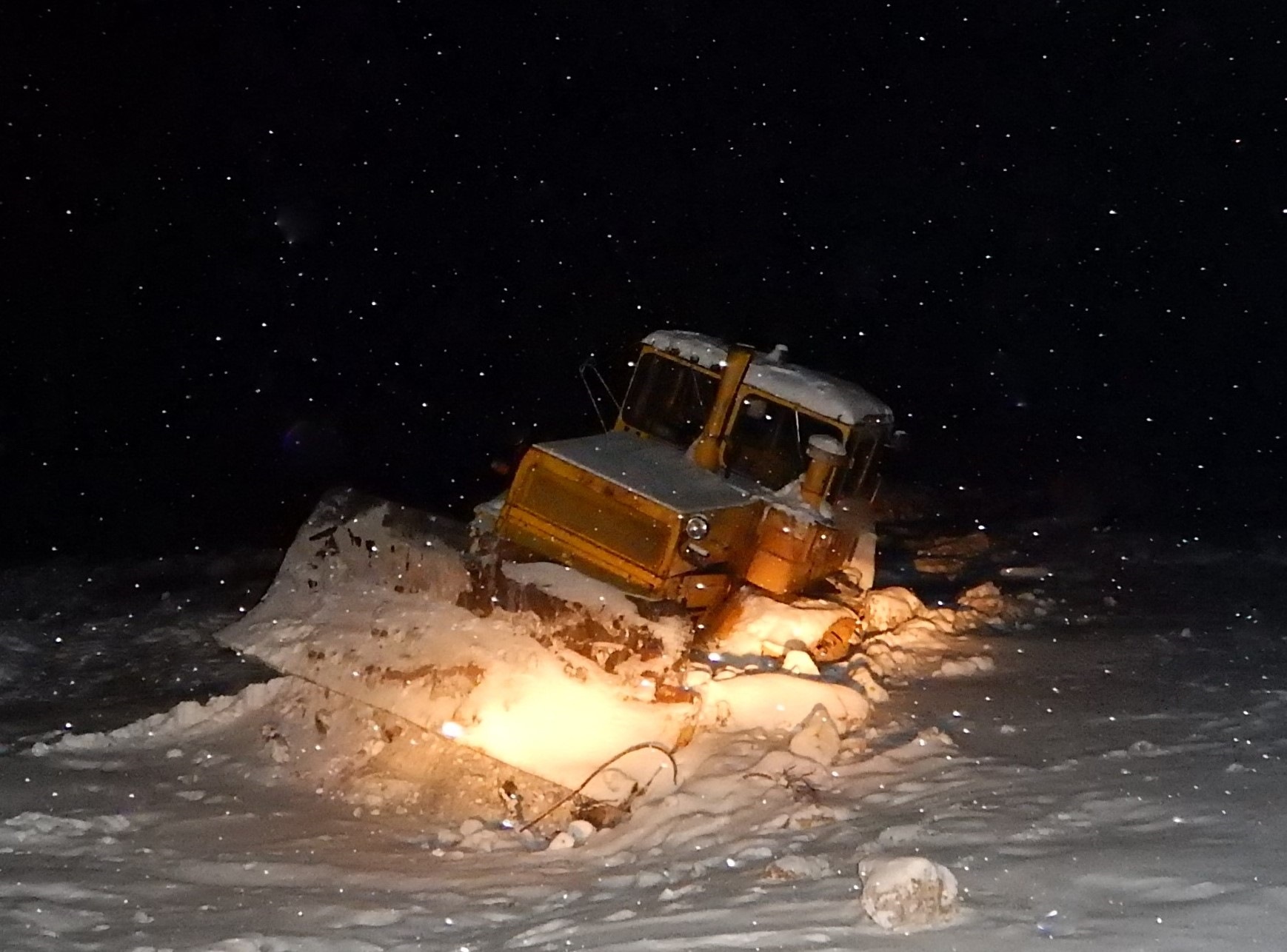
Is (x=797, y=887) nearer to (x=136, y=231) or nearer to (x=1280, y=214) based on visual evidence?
(x=136, y=231)

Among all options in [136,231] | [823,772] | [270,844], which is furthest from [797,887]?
[136,231]

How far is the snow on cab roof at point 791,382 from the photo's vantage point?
859cm

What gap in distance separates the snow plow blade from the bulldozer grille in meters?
0.54

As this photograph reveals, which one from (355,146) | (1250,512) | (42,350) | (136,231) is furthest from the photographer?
(355,146)

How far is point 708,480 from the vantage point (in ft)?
27.8

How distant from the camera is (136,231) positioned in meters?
28.5

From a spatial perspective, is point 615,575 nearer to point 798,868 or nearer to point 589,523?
point 589,523

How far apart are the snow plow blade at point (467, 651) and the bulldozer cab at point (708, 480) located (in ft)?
1.86

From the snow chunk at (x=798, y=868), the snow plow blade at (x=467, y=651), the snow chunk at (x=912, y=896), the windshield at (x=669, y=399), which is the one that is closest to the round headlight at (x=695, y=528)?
the snow plow blade at (x=467, y=651)

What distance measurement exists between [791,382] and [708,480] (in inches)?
34.4

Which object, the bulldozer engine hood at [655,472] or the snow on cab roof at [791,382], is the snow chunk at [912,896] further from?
the snow on cab roof at [791,382]

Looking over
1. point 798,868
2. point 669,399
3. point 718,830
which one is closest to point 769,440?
point 669,399

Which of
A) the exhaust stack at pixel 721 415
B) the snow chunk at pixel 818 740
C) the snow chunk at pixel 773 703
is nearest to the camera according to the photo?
the snow chunk at pixel 818 740

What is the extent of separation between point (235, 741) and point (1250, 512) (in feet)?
57.2
